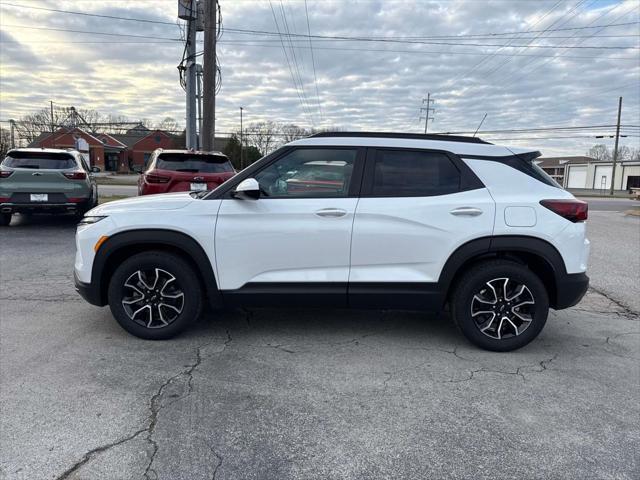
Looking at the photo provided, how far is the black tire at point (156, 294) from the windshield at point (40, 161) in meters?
6.90

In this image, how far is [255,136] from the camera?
77625 millimetres

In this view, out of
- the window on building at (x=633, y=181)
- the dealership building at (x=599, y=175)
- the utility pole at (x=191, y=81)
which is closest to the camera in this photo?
the utility pole at (x=191, y=81)

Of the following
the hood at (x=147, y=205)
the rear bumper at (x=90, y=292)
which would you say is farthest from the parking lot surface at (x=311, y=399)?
the hood at (x=147, y=205)

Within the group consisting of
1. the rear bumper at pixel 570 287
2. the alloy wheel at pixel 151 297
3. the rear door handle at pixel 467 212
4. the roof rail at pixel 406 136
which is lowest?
the alloy wheel at pixel 151 297

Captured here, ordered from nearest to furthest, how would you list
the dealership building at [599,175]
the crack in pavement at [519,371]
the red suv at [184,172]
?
the crack in pavement at [519,371], the red suv at [184,172], the dealership building at [599,175]

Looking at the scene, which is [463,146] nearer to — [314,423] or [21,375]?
[314,423]

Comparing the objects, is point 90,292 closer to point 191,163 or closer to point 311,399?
point 311,399

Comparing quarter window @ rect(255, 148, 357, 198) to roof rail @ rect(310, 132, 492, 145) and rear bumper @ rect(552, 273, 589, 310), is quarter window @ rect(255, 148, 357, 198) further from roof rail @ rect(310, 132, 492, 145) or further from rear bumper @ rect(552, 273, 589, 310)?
rear bumper @ rect(552, 273, 589, 310)

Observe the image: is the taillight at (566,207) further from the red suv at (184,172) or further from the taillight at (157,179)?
the taillight at (157,179)

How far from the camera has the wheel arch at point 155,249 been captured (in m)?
4.02

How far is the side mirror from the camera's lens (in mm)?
3873

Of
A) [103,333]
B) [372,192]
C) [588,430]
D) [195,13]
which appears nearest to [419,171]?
[372,192]

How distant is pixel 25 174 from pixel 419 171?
332 inches

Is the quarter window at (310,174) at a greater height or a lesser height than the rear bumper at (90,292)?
greater
